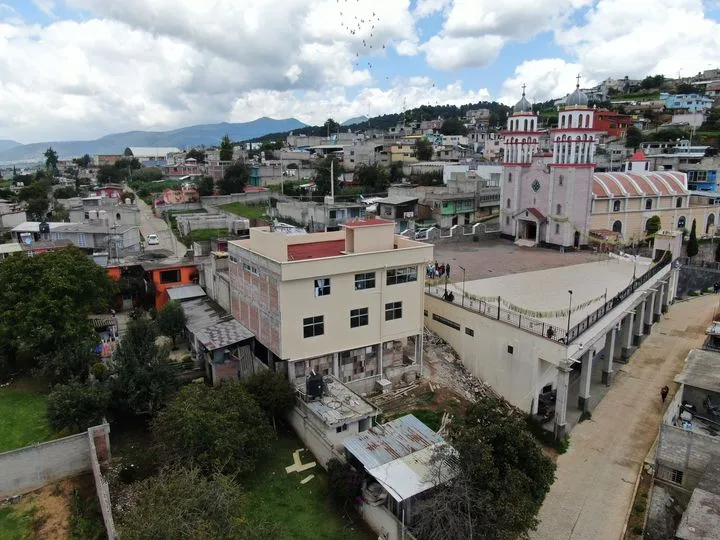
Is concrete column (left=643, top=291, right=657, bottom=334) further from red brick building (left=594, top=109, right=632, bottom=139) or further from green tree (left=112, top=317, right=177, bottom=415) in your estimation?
red brick building (left=594, top=109, right=632, bottom=139)

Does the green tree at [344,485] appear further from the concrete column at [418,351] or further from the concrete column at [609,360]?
the concrete column at [609,360]

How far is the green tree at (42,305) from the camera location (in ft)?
67.9

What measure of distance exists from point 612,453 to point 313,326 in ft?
38.2

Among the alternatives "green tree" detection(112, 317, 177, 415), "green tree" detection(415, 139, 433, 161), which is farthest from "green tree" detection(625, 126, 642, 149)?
"green tree" detection(112, 317, 177, 415)

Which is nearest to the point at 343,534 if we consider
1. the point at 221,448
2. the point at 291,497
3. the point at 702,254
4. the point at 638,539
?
the point at 291,497

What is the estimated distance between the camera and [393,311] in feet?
68.3

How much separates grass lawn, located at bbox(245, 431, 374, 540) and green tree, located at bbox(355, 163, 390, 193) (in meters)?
50.5

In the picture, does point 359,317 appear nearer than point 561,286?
Yes

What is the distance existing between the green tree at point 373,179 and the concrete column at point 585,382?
46.0 metres

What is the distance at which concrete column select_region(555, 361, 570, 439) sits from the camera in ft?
60.9

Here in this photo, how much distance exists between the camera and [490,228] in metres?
41.6

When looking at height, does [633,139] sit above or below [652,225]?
above

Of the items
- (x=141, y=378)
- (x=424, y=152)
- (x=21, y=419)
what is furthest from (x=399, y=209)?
(x=21, y=419)

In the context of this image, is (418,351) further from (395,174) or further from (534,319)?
(395,174)
